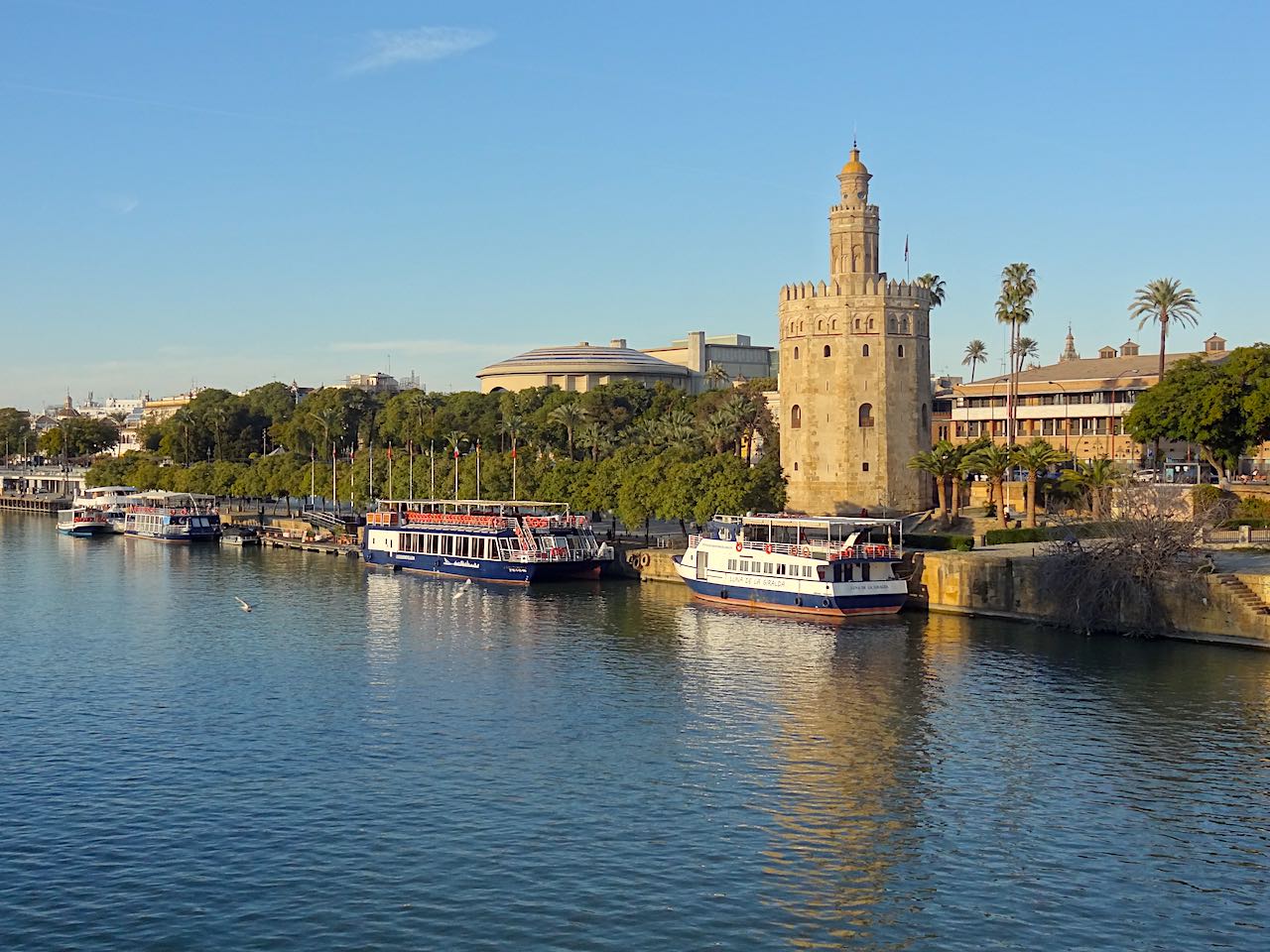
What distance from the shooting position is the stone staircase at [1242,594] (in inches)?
2253

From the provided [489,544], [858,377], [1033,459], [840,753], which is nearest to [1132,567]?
[1033,459]

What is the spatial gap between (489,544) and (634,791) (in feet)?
176

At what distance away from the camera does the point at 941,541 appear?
7994cm

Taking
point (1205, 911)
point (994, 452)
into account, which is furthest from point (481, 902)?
point (994, 452)

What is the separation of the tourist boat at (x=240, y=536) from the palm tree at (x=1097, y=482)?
81572 millimetres

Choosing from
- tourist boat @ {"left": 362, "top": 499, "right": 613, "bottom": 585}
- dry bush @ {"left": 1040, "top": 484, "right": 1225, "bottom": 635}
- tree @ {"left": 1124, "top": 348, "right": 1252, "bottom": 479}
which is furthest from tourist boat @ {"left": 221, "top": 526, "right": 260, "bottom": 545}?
dry bush @ {"left": 1040, "top": 484, "right": 1225, "bottom": 635}

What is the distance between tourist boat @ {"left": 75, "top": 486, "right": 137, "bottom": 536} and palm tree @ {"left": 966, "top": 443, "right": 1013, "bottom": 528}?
100873 millimetres

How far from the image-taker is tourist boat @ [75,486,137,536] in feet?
490

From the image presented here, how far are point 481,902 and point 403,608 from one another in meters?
48.8

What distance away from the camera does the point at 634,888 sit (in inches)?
1201

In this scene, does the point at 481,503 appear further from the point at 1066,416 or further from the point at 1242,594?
the point at 1242,594

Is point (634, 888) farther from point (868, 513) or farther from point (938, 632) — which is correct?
point (868, 513)

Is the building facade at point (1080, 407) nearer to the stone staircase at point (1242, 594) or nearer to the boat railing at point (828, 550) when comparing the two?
the boat railing at point (828, 550)

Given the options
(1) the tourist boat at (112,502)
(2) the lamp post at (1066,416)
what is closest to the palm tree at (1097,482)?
(2) the lamp post at (1066,416)
